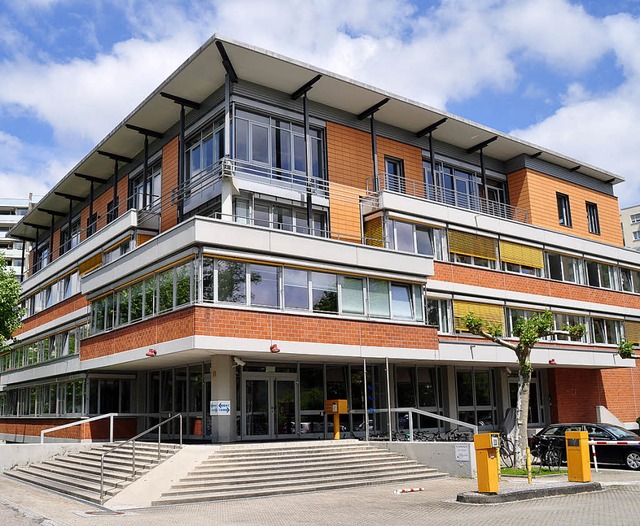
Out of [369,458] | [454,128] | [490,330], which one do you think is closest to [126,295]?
[369,458]

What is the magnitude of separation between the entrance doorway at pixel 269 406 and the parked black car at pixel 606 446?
7.50m

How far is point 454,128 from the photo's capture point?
28.2 meters

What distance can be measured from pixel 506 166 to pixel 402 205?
30.2 ft

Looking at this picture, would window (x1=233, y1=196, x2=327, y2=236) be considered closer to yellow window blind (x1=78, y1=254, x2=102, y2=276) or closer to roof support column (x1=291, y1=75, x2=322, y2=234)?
roof support column (x1=291, y1=75, x2=322, y2=234)

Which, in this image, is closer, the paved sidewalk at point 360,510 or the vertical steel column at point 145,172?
the paved sidewalk at point 360,510

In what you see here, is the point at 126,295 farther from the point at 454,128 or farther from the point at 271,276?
the point at 454,128

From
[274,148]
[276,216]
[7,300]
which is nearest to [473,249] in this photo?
[276,216]

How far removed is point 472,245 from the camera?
27.4 metres

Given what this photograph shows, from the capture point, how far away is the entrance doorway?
21.3 meters

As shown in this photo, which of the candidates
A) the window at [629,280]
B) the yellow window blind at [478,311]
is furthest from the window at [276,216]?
the window at [629,280]

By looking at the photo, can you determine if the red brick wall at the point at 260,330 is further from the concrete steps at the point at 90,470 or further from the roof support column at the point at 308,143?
the roof support column at the point at 308,143

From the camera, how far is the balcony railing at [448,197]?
26.7 meters

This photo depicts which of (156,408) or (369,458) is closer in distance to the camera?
(369,458)

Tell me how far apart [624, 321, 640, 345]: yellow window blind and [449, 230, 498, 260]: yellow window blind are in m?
9.20
